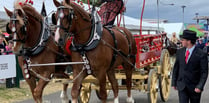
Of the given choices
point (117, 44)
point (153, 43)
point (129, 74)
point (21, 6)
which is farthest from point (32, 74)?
point (153, 43)

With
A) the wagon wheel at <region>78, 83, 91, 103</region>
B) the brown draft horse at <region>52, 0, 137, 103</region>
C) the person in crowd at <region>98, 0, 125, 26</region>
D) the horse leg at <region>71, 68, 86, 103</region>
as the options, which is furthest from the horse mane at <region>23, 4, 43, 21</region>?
the wagon wheel at <region>78, 83, 91, 103</region>

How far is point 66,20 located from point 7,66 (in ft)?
16.6

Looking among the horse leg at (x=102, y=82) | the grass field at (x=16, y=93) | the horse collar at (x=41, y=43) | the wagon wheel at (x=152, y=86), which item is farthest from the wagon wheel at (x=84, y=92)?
the grass field at (x=16, y=93)

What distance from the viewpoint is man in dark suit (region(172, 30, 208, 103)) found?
14.7 feet

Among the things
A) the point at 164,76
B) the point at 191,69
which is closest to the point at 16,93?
the point at 164,76

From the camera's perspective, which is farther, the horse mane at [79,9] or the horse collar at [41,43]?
the horse collar at [41,43]

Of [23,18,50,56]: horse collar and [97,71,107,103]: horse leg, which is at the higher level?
[23,18,50,56]: horse collar

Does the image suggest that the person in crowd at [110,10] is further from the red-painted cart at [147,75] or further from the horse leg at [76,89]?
the horse leg at [76,89]

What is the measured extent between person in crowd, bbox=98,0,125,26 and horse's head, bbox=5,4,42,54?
6.22 feet

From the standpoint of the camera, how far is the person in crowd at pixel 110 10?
22.7 feet

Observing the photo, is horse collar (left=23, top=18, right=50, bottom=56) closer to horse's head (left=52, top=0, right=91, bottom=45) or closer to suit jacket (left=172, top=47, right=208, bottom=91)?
horse's head (left=52, top=0, right=91, bottom=45)

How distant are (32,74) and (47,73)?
258 mm

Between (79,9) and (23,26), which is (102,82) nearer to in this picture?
(79,9)

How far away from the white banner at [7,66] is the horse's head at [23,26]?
3.84 metres
